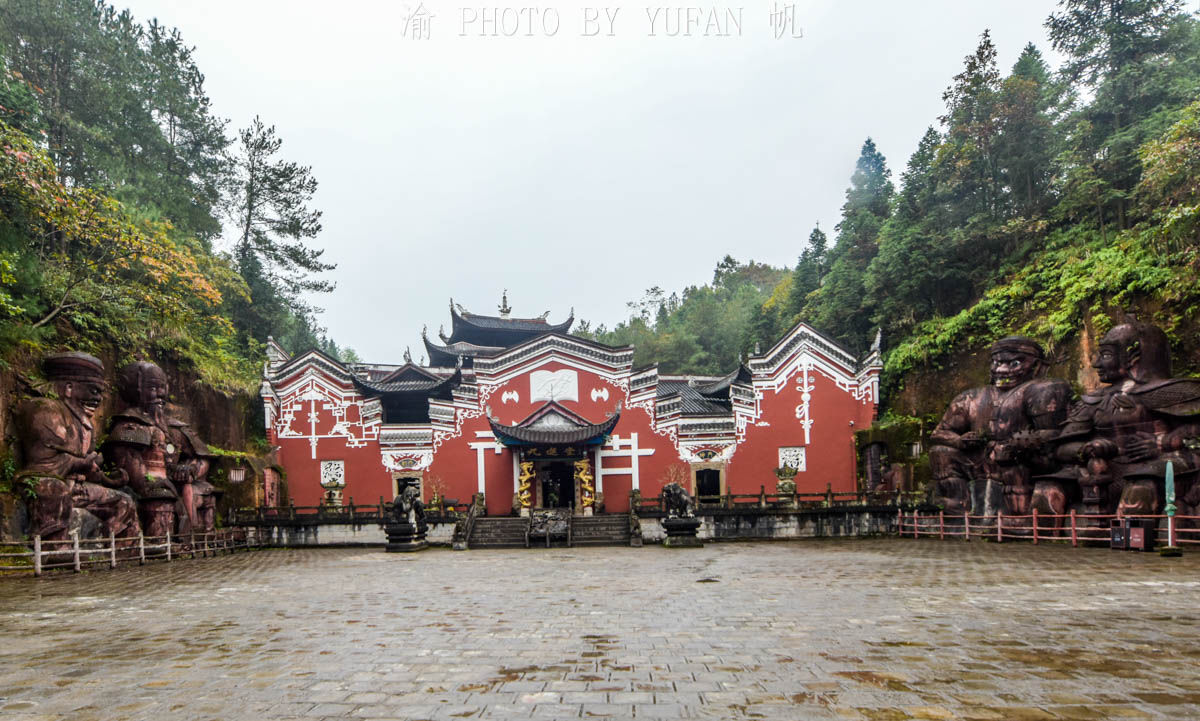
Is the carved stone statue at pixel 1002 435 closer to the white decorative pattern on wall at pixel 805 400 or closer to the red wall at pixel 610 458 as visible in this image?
the red wall at pixel 610 458

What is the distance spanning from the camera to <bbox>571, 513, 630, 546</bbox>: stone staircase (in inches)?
839

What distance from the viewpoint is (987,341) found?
24.9 m

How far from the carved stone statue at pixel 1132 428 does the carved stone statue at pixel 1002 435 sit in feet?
2.52

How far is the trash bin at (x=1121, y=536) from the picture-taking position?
14.8 meters

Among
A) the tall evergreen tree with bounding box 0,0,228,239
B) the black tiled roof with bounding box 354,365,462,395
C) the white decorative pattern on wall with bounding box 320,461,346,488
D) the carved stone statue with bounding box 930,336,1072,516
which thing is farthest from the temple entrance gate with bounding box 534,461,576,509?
the tall evergreen tree with bounding box 0,0,228,239

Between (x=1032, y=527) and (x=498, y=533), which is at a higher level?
(x=1032, y=527)

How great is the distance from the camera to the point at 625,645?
22.7ft

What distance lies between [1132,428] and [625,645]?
50.4ft

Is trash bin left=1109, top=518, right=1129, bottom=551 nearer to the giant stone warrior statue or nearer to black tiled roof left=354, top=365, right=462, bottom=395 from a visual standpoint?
black tiled roof left=354, top=365, right=462, bottom=395

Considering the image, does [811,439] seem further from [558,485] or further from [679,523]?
[558,485]

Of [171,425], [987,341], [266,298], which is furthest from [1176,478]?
[266,298]

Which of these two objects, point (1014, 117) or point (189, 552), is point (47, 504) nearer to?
point (189, 552)

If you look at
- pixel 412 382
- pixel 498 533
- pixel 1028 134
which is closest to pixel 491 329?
pixel 412 382

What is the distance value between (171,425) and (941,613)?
19942mm
